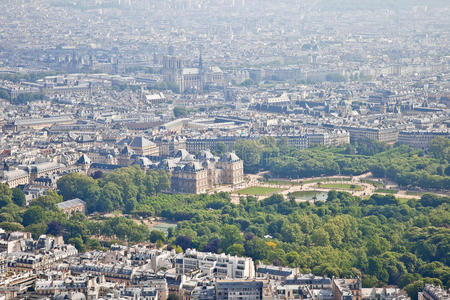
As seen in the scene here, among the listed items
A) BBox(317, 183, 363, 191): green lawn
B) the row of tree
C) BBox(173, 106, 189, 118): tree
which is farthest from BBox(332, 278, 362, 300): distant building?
BBox(173, 106, 189, 118): tree

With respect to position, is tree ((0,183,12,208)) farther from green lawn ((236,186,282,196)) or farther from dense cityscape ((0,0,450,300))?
green lawn ((236,186,282,196))

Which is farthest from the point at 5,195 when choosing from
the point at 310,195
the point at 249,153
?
the point at 249,153

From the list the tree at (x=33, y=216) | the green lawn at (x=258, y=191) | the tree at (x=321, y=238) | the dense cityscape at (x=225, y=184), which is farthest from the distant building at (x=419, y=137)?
the tree at (x=33, y=216)

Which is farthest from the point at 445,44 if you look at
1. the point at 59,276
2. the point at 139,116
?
the point at 59,276

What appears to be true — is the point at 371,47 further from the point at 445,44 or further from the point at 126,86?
the point at 126,86

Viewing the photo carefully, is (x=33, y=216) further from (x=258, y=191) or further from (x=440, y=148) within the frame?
(x=440, y=148)

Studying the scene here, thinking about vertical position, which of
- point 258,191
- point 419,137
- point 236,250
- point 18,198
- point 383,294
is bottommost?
point 258,191
